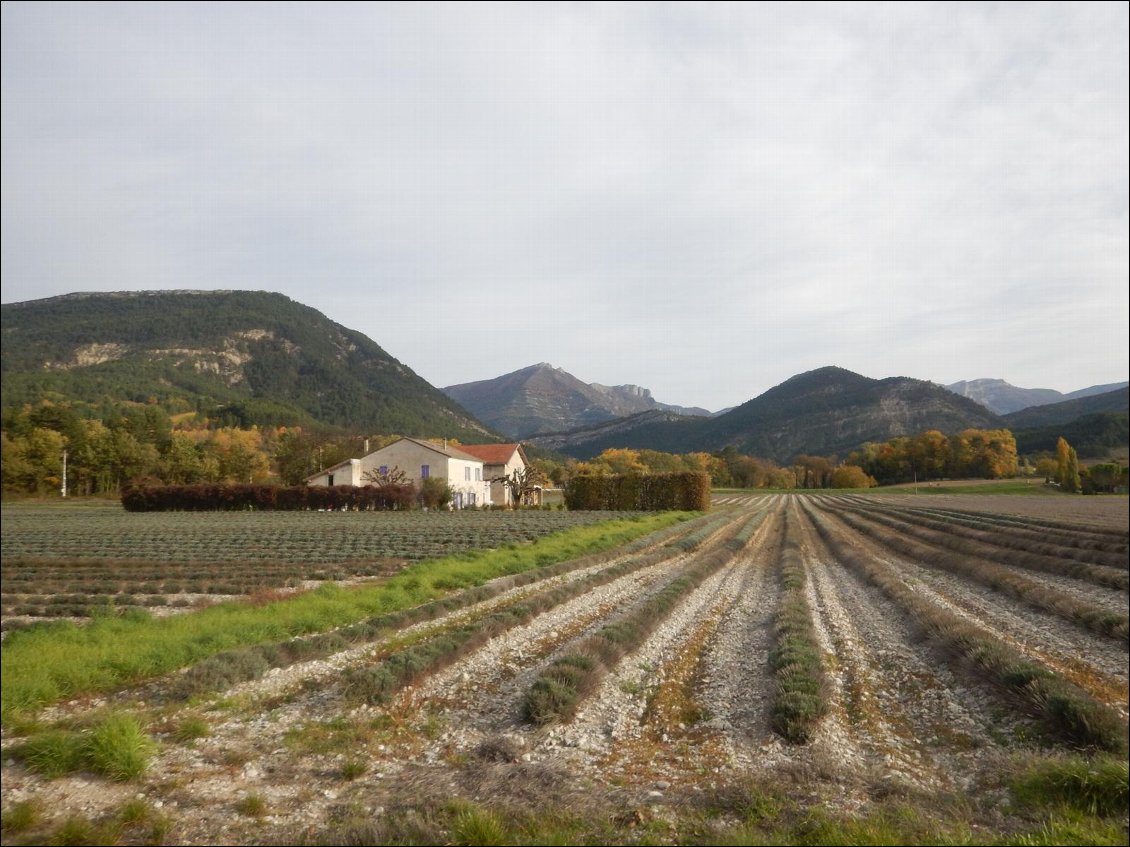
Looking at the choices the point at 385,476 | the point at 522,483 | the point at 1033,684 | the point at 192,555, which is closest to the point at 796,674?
the point at 1033,684

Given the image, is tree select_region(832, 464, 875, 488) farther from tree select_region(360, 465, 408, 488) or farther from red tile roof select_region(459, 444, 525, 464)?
tree select_region(360, 465, 408, 488)

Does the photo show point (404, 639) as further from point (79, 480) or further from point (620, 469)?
point (620, 469)

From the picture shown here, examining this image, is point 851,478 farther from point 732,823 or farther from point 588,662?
point 732,823

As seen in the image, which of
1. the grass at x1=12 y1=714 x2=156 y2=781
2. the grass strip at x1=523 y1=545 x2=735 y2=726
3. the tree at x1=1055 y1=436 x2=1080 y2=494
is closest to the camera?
the grass at x1=12 y1=714 x2=156 y2=781

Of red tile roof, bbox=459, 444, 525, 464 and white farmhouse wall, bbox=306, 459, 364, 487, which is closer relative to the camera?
white farmhouse wall, bbox=306, 459, 364, 487

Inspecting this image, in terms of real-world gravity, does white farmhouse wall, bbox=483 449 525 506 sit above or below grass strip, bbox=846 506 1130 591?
above

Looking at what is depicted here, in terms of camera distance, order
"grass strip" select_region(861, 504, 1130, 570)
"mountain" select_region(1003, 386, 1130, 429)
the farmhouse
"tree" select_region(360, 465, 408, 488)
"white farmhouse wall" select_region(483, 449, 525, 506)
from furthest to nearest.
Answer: "white farmhouse wall" select_region(483, 449, 525, 506), the farmhouse, "tree" select_region(360, 465, 408, 488), "mountain" select_region(1003, 386, 1130, 429), "grass strip" select_region(861, 504, 1130, 570)

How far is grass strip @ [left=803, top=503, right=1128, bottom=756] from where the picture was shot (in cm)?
827

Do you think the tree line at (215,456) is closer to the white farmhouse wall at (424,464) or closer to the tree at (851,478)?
the tree at (851,478)

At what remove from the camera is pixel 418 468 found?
228ft

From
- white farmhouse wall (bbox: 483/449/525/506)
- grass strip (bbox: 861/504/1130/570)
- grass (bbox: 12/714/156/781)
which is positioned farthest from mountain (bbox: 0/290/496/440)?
grass strip (bbox: 861/504/1130/570)

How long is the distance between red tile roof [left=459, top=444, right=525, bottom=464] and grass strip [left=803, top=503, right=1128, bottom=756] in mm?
65653

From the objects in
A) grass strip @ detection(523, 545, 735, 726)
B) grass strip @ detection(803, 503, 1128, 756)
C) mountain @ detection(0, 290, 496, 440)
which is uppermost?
mountain @ detection(0, 290, 496, 440)

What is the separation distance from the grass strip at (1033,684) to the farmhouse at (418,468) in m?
56.3
